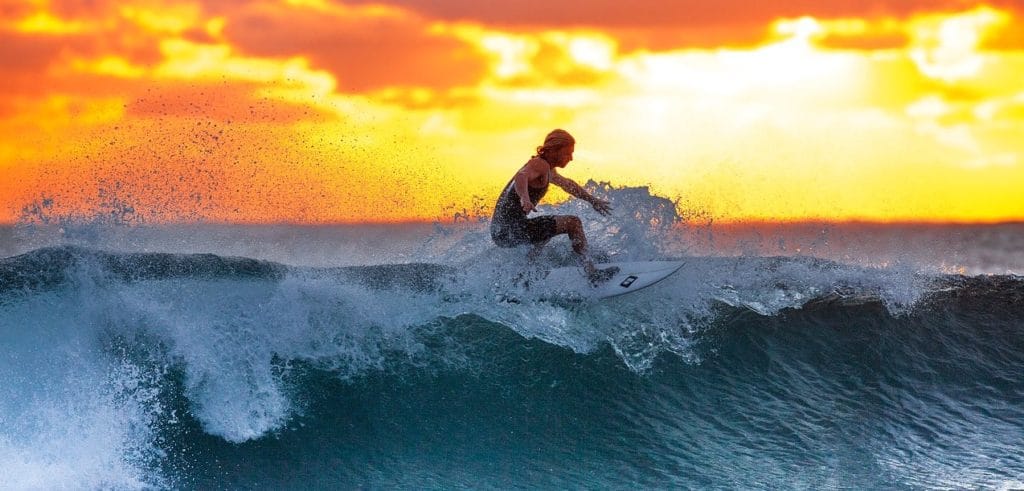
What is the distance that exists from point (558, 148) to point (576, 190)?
43cm

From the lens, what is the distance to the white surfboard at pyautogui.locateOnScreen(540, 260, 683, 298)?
729cm

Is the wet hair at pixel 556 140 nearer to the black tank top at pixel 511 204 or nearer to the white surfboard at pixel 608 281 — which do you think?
the black tank top at pixel 511 204

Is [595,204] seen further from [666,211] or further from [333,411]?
[333,411]

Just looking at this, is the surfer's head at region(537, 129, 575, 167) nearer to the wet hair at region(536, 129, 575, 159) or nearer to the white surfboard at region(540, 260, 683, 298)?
the wet hair at region(536, 129, 575, 159)

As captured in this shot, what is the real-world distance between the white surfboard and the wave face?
123 mm

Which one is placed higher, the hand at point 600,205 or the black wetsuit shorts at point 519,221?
the hand at point 600,205

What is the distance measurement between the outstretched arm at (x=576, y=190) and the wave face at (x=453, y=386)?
0.84 meters

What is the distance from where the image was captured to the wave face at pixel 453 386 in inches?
219

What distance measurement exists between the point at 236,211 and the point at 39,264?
448 centimetres

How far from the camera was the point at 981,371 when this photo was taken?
848 cm

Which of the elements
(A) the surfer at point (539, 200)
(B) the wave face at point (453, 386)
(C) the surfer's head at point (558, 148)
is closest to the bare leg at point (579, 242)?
(A) the surfer at point (539, 200)

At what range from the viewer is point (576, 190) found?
7.03 meters

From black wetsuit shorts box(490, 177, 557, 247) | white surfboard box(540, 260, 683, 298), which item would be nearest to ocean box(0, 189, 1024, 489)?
white surfboard box(540, 260, 683, 298)

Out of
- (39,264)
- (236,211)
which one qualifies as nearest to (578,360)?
(39,264)
